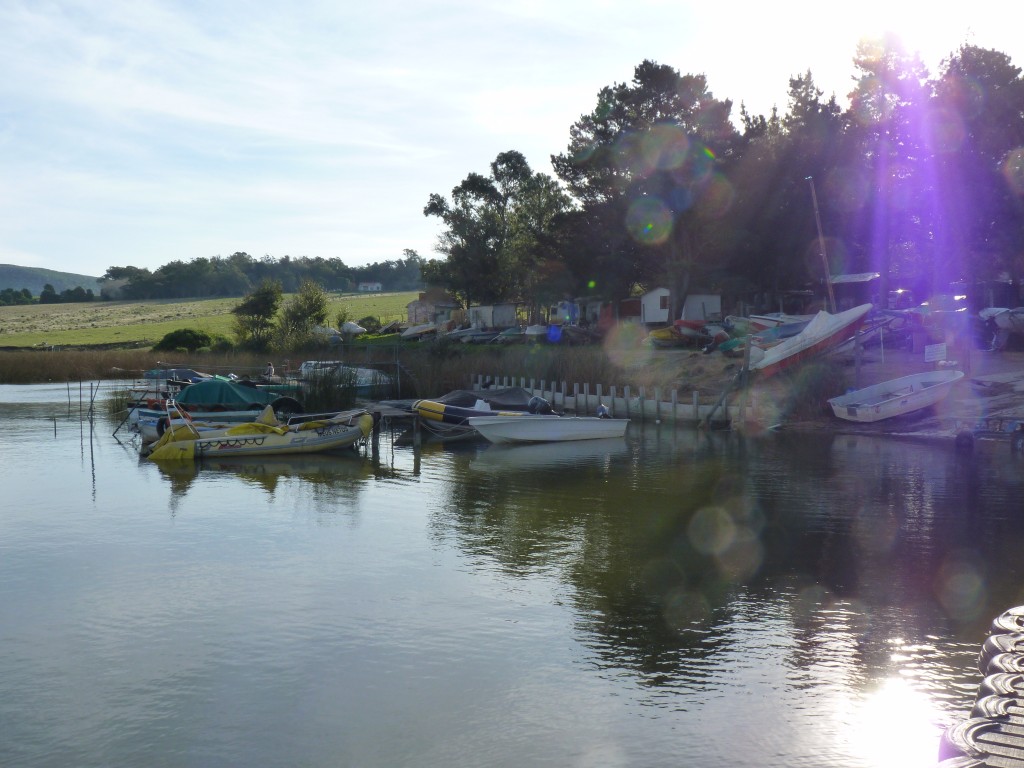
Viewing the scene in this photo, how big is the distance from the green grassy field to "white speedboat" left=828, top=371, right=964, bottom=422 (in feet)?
245

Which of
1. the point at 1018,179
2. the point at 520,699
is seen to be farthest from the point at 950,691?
the point at 1018,179

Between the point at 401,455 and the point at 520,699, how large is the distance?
22.9 meters

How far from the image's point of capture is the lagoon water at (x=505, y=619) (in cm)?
966

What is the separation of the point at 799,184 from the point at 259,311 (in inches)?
2171

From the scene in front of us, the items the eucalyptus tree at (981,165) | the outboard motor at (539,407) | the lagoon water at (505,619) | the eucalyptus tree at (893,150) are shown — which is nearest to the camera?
the lagoon water at (505,619)

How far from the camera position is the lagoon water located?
9.66m

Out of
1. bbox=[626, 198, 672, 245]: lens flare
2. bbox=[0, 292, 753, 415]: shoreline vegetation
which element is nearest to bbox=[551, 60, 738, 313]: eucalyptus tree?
bbox=[626, 198, 672, 245]: lens flare

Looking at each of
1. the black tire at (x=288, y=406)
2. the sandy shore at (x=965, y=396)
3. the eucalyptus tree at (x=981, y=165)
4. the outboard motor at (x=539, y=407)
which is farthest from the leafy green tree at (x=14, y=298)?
the sandy shore at (x=965, y=396)

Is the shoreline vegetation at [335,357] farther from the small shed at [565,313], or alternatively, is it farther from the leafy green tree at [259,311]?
the small shed at [565,313]

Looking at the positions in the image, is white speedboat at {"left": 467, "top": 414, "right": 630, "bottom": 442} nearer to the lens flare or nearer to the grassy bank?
the grassy bank

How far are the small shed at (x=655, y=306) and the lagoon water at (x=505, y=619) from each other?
38.2 metres

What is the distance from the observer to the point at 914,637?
40.0 feet

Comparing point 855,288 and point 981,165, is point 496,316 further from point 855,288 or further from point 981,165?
point 981,165

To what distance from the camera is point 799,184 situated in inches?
2158
